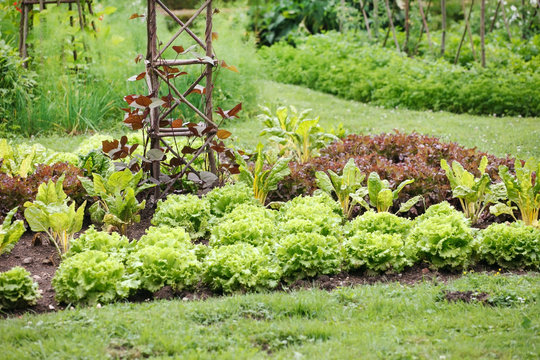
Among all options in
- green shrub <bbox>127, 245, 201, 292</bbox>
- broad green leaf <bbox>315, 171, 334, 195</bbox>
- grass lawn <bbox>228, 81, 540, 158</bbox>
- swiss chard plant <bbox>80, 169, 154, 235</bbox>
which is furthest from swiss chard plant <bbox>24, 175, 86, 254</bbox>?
grass lawn <bbox>228, 81, 540, 158</bbox>

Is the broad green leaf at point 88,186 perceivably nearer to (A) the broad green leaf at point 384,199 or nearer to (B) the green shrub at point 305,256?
(B) the green shrub at point 305,256

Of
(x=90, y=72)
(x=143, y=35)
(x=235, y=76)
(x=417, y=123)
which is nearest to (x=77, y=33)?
(x=90, y=72)

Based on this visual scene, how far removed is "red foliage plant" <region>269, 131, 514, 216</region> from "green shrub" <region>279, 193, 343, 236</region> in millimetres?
535

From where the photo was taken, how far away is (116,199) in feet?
15.3

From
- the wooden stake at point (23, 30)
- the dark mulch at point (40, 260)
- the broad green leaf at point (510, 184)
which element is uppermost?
the wooden stake at point (23, 30)

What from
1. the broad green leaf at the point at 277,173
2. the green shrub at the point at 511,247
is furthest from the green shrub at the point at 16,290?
the green shrub at the point at 511,247

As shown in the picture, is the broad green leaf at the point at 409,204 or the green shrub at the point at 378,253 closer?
the green shrub at the point at 378,253

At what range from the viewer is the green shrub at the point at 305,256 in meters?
4.00

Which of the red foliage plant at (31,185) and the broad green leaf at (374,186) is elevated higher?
the broad green leaf at (374,186)

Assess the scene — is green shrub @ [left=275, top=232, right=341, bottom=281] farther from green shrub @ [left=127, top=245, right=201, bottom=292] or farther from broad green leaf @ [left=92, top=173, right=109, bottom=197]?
broad green leaf @ [left=92, top=173, right=109, bottom=197]

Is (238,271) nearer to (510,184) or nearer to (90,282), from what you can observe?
(90,282)

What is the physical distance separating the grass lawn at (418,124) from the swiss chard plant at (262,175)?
85.4 inches

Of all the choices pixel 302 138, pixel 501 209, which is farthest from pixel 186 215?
Answer: pixel 501 209

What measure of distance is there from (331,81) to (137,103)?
22.9ft
